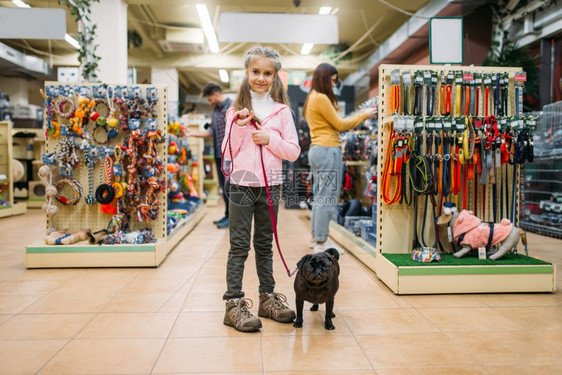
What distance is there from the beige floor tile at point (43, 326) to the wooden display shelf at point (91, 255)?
1.00m

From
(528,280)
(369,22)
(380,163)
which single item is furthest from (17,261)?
(369,22)

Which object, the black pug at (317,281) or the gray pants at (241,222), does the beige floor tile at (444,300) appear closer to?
the black pug at (317,281)

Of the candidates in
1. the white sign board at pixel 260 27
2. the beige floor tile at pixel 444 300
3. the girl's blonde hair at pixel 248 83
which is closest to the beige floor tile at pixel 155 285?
the girl's blonde hair at pixel 248 83

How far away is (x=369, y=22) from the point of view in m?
8.48

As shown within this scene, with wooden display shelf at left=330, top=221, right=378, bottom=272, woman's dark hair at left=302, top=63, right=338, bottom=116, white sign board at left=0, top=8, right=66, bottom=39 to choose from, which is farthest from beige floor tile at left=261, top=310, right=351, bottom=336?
white sign board at left=0, top=8, right=66, bottom=39

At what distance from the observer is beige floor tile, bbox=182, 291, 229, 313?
230 cm

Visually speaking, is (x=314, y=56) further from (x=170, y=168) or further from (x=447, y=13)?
(x=170, y=168)

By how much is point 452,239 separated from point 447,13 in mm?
4761

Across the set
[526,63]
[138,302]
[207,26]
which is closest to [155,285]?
[138,302]

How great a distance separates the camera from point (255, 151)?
2.02 meters

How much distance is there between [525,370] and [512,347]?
22 cm

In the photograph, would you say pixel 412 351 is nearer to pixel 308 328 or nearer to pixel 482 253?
pixel 308 328

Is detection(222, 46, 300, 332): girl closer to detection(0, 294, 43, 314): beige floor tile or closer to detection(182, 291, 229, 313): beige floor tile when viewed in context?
detection(182, 291, 229, 313): beige floor tile

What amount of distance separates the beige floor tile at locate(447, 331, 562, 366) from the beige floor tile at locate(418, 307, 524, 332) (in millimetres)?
66
